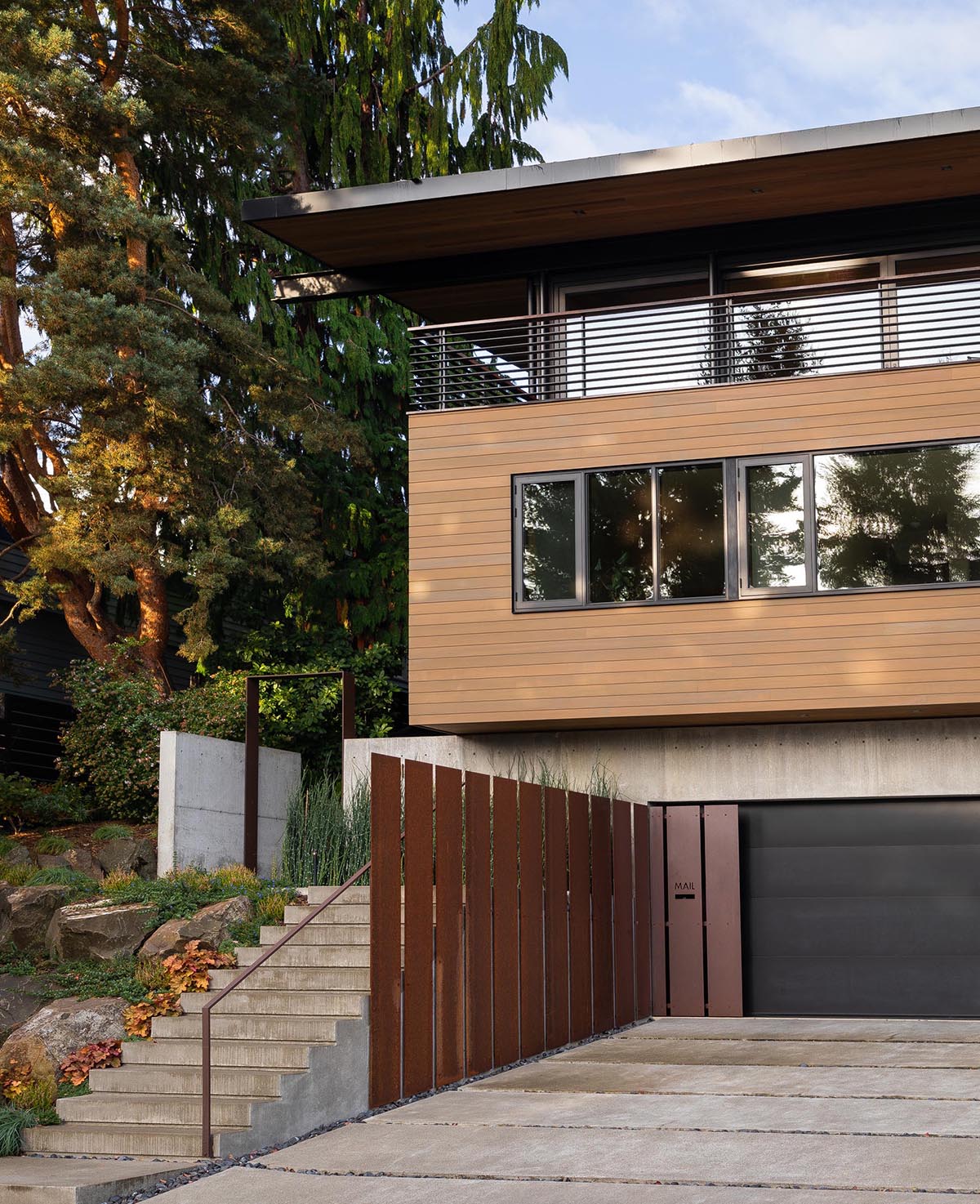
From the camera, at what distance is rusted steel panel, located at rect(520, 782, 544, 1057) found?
1177cm

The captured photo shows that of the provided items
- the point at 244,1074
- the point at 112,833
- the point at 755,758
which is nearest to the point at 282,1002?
the point at 244,1074

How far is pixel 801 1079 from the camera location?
1051cm

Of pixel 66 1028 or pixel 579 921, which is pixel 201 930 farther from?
pixel 579 921

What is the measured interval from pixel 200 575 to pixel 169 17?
26.6ft

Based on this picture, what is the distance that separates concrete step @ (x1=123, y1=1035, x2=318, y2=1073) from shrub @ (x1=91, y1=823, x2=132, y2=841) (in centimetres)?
590

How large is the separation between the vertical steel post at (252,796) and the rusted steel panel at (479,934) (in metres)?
4.76

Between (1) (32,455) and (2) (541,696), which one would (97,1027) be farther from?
(1) (32,455)

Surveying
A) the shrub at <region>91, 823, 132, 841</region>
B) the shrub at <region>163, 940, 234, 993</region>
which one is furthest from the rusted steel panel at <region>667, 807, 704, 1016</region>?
the shrub at <region>91, 823, 132, 841</region>

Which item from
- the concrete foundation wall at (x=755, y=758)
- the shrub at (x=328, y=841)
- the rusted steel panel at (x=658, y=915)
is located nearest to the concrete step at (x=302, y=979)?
the shrub at (x=328, y=841)

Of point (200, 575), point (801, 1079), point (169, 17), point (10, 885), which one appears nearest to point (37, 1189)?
point (801, 1079)

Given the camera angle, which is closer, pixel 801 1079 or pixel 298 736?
pixel 801 1079

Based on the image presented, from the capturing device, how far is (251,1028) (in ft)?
33.8

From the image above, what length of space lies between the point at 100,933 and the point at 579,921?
392 centimetres

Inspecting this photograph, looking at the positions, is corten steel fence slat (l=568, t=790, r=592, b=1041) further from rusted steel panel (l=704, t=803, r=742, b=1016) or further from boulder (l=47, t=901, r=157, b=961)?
boulder (l=47, t=901, r=157, b=961)
